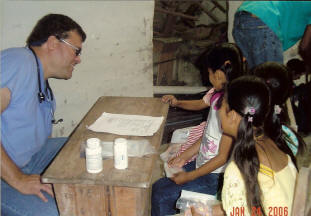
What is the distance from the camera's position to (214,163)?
1.65m

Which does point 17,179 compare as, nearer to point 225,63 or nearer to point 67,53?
point 67,53

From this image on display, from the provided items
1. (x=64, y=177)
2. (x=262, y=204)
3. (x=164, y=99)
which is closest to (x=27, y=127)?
(x=64, y=177)

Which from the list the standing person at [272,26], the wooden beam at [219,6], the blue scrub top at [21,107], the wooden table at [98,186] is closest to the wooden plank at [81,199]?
the wooden table at [98,186]

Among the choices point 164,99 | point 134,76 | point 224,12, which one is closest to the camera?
point 164,99

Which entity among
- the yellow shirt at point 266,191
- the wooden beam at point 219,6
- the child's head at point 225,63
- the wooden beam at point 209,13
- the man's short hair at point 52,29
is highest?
the wooden beam at point 219,6

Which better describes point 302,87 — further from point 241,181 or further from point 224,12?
point 224,12

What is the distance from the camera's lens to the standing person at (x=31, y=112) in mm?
1479

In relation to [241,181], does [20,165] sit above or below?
below

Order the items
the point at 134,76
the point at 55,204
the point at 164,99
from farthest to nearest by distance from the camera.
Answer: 1. the point at 134,76
2. the point at 164,99
3. the point at 55,204

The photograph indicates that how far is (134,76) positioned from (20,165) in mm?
1523

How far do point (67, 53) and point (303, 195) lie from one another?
146 centimetres

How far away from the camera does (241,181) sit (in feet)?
4.25

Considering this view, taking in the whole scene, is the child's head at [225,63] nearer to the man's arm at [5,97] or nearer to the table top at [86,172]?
the table top at [86,172]

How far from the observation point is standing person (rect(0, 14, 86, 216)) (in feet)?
4.85
